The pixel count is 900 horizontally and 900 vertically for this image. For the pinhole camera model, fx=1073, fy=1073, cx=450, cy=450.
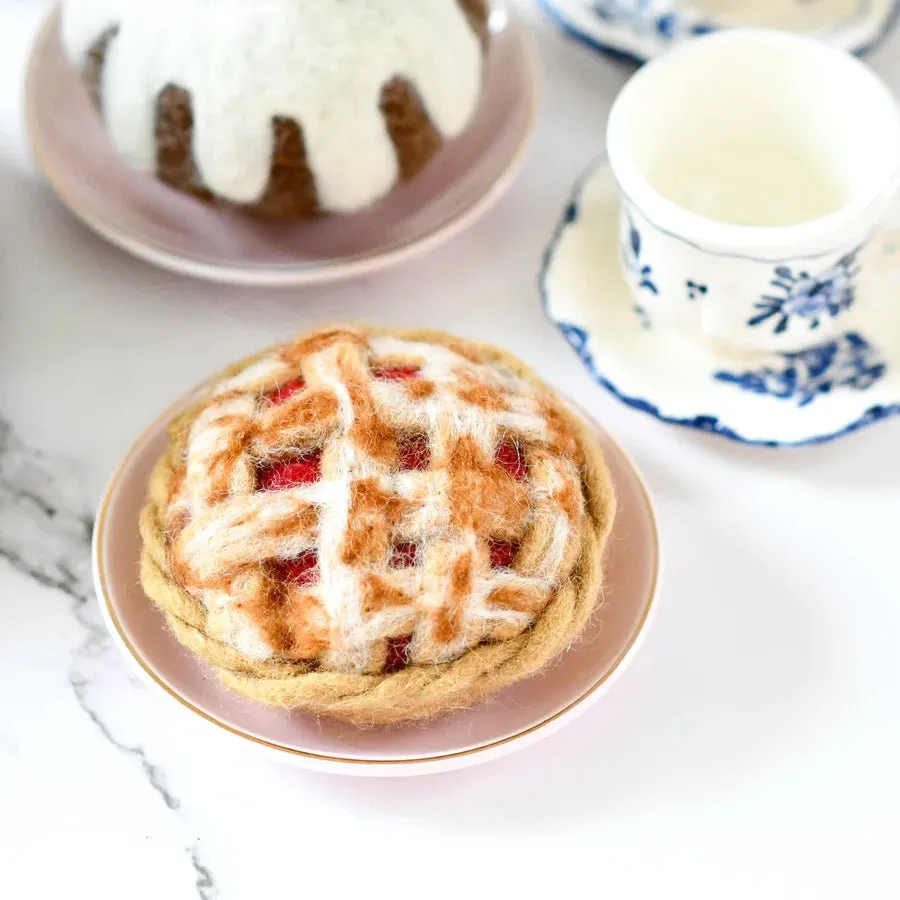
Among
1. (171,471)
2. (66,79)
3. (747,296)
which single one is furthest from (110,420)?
(747,296)

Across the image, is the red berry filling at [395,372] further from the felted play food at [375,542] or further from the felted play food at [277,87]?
the felted play food at [277,87]

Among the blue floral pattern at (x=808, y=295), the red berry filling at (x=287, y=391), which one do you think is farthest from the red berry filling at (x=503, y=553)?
the blue floral pattern at (x=808, y=295)

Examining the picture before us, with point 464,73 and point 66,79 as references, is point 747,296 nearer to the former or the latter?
point 464,73

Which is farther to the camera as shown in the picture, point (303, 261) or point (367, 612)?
point (303, 261)

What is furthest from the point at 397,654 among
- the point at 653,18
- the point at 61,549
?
the point at 653,18

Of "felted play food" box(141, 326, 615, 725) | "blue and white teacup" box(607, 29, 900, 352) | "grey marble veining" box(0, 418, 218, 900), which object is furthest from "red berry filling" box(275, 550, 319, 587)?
"blue and white teacup" box(607, 29, 900, 352)

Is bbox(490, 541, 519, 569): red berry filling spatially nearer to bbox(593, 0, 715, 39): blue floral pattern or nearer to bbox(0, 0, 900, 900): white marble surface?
bbox(0, 0, 900, 900): white marble surface

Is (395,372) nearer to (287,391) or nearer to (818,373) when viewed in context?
(287,391)
